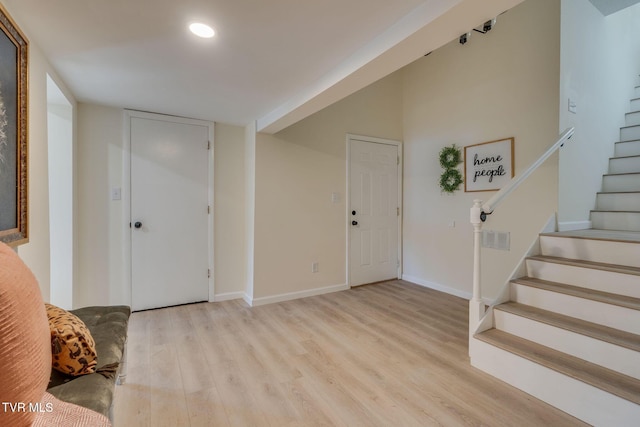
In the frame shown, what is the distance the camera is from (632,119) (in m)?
3.10

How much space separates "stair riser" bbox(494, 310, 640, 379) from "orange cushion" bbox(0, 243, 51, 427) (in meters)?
2.50

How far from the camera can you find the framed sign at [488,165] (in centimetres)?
308

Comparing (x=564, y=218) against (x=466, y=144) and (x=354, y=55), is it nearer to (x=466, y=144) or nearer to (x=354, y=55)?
(x=466, y=144)

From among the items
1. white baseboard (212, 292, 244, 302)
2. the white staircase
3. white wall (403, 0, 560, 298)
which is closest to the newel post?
the white staircase

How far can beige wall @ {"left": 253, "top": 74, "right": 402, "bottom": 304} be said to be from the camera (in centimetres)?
334

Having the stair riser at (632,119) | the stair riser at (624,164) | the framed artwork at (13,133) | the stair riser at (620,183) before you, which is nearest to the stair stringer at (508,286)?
the stair riser at (620,183)

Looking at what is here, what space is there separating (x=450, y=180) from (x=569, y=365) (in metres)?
2.37

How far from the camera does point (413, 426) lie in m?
1.51

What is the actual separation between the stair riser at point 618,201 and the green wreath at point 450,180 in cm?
128

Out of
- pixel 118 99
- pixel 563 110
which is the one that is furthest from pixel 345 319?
pixel 118 99

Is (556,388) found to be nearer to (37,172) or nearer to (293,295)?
(293,295)

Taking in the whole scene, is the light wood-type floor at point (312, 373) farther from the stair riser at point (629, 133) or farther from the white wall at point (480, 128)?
the stair riser at point (629, 133)

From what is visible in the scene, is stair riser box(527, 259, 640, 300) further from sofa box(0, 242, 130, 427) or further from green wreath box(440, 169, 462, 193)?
sofa box(0, 242, 130, 427)

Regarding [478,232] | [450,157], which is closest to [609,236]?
[478,232]
